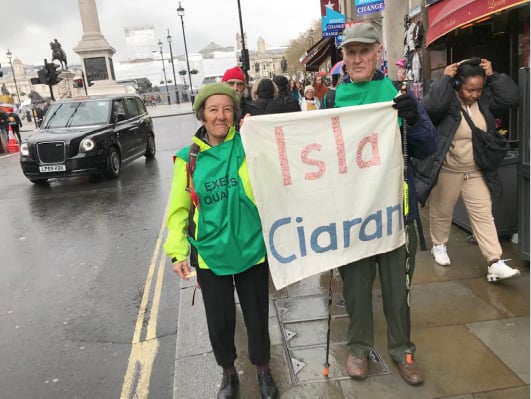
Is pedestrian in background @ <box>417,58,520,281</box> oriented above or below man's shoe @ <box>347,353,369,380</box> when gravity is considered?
above

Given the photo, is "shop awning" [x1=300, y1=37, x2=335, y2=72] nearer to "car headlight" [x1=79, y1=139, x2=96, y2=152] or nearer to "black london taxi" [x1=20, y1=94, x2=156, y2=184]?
"black london taxi" [x1=20, y1=94, x2=156, y2=184]

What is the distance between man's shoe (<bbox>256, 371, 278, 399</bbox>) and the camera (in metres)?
2.72

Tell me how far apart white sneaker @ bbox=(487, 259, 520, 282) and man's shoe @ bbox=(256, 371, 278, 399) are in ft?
7.29

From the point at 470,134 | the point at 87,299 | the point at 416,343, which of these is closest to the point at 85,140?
the point at 87,299

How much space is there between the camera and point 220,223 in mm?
2492

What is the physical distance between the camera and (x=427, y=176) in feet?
13.2

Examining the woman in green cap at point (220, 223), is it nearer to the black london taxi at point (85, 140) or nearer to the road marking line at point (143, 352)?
the road marking line at point (143, 352)

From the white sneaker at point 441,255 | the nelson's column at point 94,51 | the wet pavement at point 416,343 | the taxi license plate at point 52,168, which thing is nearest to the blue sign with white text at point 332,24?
the taxi license plate at point 52,168

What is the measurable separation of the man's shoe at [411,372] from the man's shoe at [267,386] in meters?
0.76

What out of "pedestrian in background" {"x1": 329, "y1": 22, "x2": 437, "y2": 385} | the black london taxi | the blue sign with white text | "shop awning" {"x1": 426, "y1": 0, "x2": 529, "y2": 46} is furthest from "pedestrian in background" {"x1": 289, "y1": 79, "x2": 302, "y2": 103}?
the black london taxi

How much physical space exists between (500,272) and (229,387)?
246cm

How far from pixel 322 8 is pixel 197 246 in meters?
16.7

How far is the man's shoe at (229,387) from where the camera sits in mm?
2781

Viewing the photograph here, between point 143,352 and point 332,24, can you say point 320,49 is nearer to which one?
point 332,24
